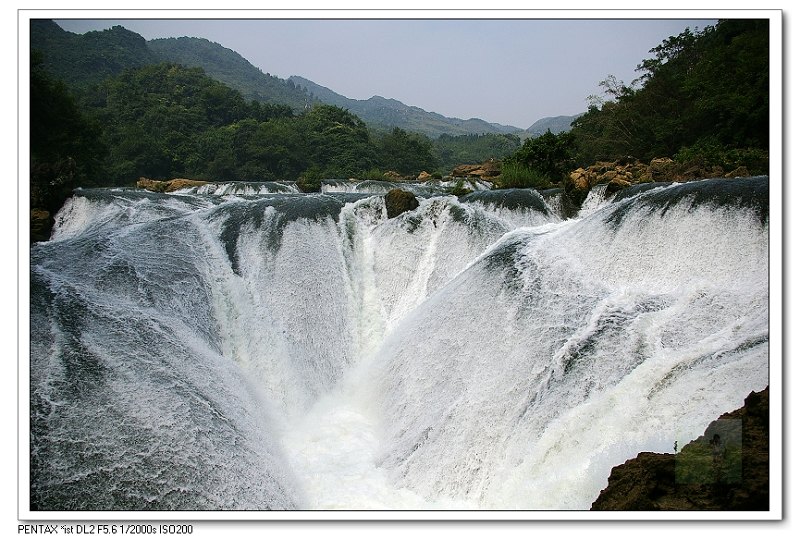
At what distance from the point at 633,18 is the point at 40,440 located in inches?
145

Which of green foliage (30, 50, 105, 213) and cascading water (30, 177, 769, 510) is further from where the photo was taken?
green foliage (30, 50, 105, 213)

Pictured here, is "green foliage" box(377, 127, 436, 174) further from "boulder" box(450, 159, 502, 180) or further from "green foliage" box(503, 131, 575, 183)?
"green foliage" box(503, 131, 575, 183)

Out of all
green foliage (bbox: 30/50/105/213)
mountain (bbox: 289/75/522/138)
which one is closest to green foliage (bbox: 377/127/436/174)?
mountain (bbox: 289/75/522/138)

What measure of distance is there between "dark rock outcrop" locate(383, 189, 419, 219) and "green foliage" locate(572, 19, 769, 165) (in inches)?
90.3

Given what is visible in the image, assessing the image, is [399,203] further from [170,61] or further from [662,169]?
[170,61]

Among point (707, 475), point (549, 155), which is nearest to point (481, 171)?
point (549, 155)

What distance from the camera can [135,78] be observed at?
14.6 metres

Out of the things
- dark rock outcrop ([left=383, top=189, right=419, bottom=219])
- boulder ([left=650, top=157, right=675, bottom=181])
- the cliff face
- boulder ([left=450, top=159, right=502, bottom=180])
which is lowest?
the cliff face

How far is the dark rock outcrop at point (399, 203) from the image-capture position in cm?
603

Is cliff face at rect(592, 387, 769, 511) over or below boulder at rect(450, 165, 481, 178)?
below

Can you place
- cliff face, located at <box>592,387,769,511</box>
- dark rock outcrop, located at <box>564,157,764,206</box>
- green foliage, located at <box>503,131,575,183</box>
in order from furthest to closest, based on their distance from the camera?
green foliage, located at <box>503,131,575,183</box> → dark rock outcrop, located at <box>564,157,764,206</box> → cliff face, located at <box>592,387,769,511</box>

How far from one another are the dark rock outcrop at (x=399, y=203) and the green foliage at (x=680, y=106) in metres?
2.29

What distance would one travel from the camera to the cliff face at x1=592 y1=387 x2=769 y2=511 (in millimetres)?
2180
